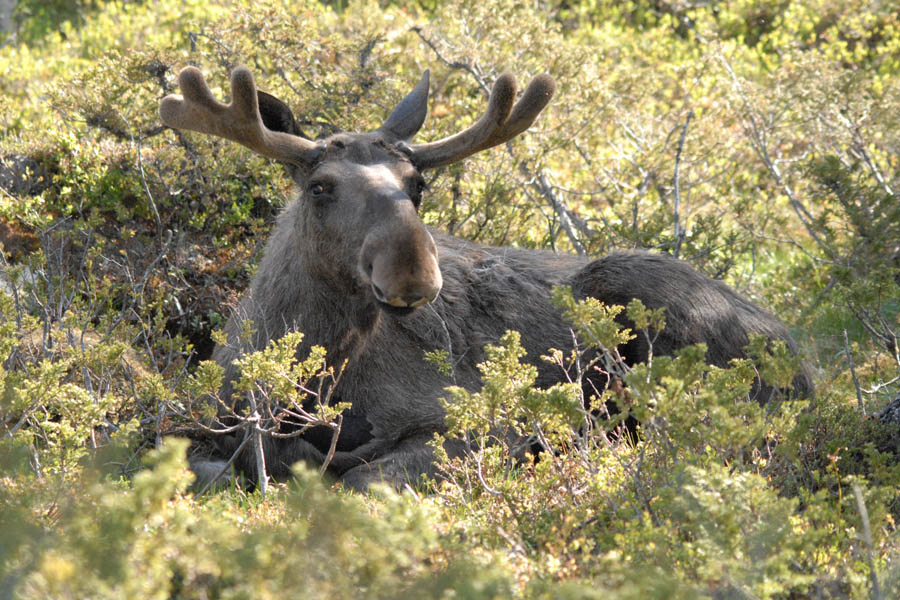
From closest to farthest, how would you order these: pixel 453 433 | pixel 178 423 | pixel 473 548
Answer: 1. pixel 473 548
2. pixel 453 433
3. pixel 178 423

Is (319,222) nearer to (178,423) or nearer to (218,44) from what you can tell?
(178,423)

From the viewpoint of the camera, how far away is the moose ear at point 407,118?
5.74 m

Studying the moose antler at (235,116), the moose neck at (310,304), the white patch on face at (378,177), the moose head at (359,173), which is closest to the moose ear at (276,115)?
the moose head at (359,173)

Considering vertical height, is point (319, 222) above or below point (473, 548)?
above

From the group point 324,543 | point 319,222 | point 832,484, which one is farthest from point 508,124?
point 324,543

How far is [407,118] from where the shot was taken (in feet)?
19.0

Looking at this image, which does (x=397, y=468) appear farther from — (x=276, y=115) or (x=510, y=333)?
(x=276, y=115)

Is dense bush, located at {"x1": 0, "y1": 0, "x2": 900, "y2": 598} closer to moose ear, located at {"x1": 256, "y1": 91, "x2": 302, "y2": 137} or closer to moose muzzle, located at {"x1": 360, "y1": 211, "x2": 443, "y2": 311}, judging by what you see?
moose muzzle, located at {"x1": 360, "y1": 211, "x2": 443, "y2": 311}

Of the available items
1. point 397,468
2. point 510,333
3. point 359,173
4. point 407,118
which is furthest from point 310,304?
point 510,333

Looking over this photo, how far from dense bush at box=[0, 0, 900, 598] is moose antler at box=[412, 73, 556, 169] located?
4.38 ft

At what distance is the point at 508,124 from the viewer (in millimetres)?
5621

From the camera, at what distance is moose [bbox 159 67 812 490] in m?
4.83

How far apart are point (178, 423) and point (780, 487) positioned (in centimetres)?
338

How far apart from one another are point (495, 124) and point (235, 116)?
1553 mm
